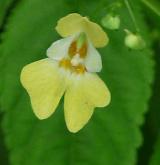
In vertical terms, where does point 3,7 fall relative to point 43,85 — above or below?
above

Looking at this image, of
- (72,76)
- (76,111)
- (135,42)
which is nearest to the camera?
(135,42)

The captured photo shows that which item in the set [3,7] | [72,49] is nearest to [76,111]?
[72,49]

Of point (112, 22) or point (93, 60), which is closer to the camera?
point (112, 22)

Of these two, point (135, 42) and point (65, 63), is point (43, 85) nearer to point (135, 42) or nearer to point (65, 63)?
point (65, 63)

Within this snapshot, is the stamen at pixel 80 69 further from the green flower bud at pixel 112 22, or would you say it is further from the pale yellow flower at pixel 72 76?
the green flower bud at pixel 112 22

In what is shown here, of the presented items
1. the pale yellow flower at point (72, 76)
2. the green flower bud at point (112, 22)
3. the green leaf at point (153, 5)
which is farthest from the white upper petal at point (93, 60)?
the green leaf at point (153, 5)

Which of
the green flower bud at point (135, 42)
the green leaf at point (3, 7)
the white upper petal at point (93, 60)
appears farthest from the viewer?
the green leaf at point (3, 7)
